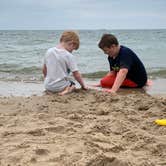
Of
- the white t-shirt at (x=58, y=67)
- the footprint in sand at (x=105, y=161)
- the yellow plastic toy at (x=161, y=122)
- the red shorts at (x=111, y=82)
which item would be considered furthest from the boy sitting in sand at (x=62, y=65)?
the footprint in sand at (x=105, y=161)

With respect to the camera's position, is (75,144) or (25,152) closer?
(25,152)

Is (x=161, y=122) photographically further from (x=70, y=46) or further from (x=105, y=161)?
→ (x=70, y=46)

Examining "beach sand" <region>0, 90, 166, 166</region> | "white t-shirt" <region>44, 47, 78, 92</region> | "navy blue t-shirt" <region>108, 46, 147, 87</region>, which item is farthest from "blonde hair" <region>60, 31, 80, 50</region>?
"beach sand" <region>0, 90, 166, 166</region>

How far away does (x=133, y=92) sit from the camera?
6.72m

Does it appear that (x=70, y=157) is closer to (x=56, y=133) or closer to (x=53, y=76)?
(x=56, y=133)

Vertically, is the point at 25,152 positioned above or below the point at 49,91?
above

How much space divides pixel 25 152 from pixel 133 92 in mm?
3759

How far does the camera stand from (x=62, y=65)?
6.40 m

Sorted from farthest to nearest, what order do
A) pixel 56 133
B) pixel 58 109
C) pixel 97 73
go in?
1. pixel 97 73
2. pixel 58 109
3. pixel 56 133

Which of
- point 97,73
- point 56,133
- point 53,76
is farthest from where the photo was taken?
point 97,73

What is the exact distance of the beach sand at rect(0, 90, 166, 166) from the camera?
3098 mm

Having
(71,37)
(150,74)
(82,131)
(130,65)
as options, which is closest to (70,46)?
(71,37)

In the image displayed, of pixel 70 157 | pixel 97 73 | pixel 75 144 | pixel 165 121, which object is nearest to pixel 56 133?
pixel 75 144

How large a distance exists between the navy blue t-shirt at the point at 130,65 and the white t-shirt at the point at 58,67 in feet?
2.58
